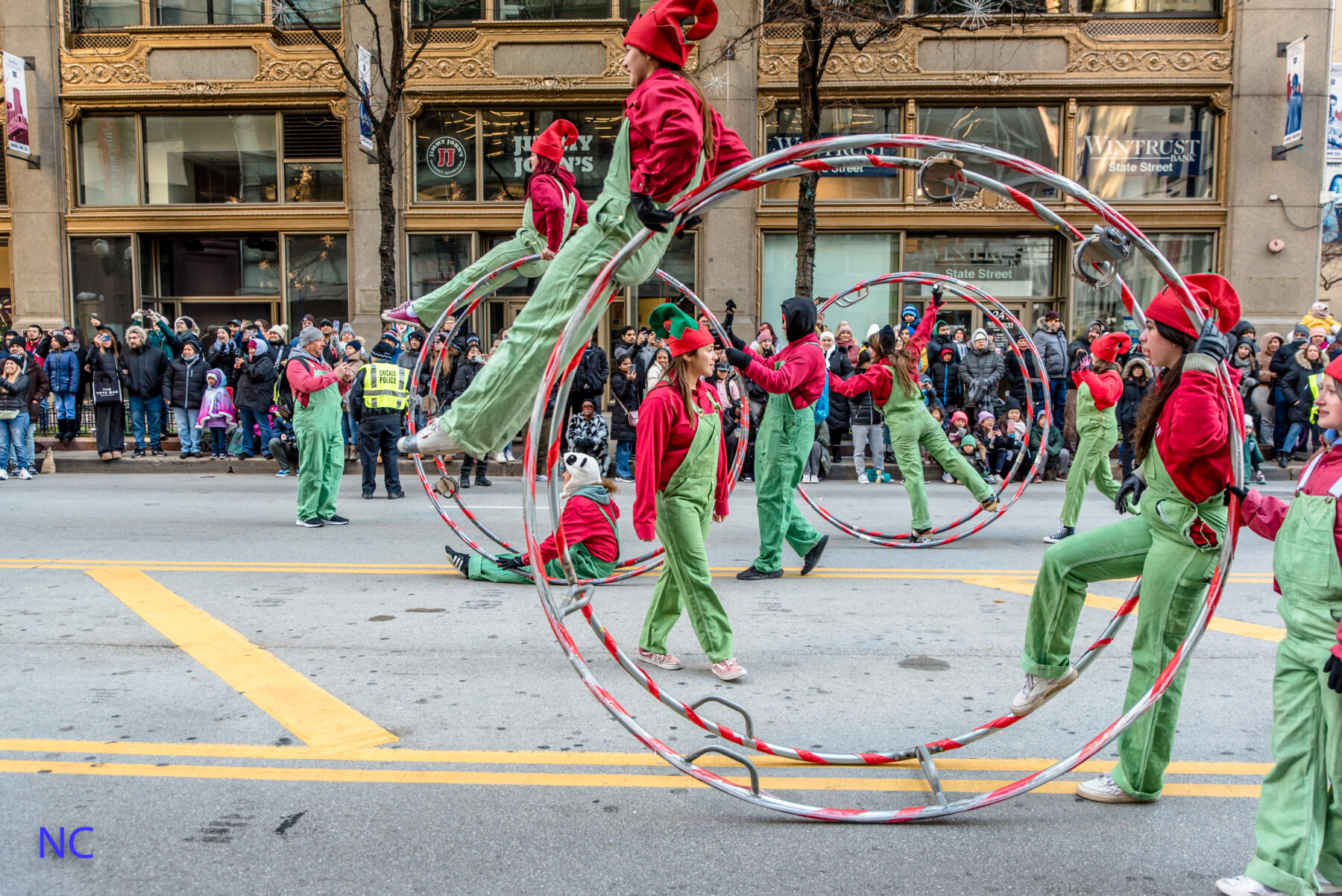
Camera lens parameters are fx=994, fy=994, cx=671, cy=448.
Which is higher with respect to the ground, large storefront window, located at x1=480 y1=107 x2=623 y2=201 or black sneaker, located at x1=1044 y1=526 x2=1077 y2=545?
large storefront window, located at x1=480 y1=107 x2=623 y2=201

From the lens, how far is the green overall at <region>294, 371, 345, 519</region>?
10516 millimetres

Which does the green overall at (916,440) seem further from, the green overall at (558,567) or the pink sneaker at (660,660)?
the pink sneaker at (660,660)

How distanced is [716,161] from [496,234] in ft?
56.8

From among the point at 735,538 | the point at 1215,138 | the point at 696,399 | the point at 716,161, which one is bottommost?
the point at 735,538

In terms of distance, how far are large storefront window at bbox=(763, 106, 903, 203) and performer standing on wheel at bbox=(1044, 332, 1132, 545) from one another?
1168cm

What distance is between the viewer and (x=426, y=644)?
19.9 ft

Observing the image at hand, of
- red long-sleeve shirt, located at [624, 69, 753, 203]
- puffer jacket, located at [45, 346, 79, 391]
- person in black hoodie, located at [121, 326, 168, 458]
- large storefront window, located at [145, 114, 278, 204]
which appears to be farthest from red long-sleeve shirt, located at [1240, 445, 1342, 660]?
large storefront window, located at [145, 114, 278, 204]

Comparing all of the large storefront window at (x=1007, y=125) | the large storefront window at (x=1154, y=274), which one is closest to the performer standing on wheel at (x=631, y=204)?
the large storefront window at (x=1007, y=125)

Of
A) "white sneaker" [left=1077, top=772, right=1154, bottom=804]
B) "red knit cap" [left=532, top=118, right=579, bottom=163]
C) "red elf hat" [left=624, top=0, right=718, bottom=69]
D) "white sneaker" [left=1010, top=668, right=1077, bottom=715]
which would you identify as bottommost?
"white sneaker" [left=1077, top=772, right=1154, bottom=804]

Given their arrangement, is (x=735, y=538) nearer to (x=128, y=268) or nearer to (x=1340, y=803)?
(x=1340, y=803)

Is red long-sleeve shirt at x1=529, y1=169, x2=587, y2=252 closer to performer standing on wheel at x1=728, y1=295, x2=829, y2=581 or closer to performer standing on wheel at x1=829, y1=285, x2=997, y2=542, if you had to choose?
performer standing on wheel at x1=728, y1=295, x2=829, y2=581

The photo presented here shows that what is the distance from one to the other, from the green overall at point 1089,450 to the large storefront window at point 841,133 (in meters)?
12.0

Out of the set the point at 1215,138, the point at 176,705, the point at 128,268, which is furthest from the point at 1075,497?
the point at 128,268

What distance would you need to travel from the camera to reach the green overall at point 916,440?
9.74 meters
